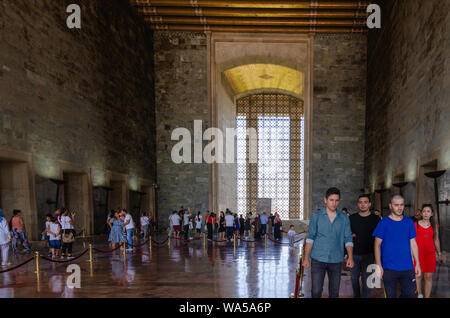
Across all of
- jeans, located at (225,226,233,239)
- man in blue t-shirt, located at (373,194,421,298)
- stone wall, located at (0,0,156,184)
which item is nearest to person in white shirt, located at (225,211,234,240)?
jeans, located at (225,226,233,239)

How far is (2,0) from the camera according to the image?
870cm

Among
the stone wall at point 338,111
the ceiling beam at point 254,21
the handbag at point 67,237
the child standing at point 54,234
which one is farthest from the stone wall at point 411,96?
the child standing at point 54,234

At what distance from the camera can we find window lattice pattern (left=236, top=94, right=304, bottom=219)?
26.2 m

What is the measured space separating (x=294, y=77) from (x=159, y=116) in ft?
30.3

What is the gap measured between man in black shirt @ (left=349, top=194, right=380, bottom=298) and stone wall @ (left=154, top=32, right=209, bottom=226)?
15854mm

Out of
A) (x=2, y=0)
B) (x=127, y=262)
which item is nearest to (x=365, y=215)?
(x=127, y=262)

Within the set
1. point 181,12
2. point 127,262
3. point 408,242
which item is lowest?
point 127,262

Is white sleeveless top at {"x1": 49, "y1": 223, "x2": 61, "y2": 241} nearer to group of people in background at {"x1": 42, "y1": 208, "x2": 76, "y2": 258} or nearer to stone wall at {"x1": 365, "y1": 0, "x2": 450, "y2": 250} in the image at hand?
group of people in background at {"x1": 42, "y1": 208, "x2": 76, "y2": 258}

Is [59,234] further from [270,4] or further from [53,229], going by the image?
[270,4]

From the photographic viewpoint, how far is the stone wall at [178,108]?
784 inches
